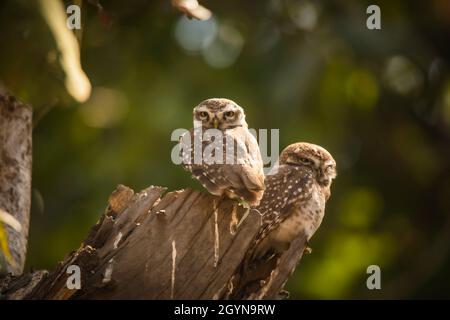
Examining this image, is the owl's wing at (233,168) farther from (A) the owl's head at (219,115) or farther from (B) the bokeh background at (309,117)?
(B) the bokeh background at (309,117)

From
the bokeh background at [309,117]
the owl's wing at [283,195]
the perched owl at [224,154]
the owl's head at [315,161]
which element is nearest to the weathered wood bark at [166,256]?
the perched owl at [224,154]

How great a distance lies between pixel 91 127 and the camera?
1527 cm

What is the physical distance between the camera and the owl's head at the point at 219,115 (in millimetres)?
7797

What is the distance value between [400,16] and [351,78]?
1131 mm

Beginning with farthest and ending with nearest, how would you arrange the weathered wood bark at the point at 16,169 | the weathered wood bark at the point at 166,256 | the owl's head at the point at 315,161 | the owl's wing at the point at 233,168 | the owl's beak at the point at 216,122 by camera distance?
the owl's head at the point at 315,161 < the owl's beak at the point at 216,122 < the weathered wood bark at the point at 16,169 < the owl's wing at the point at 233,168 < the weathered wood bark at the point at 166,256

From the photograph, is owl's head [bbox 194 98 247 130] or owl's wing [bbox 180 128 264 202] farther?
owl's head [bbox 194 98 247 130]

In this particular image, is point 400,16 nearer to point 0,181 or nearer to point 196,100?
point 196,100

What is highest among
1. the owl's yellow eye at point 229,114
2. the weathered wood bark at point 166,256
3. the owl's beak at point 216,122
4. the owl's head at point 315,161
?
the owl's yellow eye at point 229,114

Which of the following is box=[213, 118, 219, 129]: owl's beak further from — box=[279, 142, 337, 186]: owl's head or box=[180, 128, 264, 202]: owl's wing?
box=[279, 142, 337, 186]: owl's head

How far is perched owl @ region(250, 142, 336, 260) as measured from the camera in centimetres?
779

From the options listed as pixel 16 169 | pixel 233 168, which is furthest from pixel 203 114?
pixel 16 169

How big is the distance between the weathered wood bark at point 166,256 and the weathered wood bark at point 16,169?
0.96 m

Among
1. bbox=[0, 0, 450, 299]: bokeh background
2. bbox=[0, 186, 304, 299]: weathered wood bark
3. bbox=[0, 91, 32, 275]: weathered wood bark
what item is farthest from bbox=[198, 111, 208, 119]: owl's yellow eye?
bbox=[0, 0, 450, 299]: bokeh background
